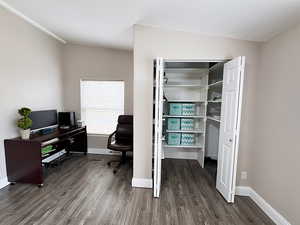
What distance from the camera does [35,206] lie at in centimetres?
205

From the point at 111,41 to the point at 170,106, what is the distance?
1.88m

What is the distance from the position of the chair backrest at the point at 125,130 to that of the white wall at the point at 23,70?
167 cm

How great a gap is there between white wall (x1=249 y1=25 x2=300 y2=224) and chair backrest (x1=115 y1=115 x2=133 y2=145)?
241 cm

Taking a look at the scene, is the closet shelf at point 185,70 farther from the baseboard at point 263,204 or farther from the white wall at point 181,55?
the baseboard at point 263,204

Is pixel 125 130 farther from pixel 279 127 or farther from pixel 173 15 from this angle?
pixel 279 127

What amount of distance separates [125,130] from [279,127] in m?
2.79

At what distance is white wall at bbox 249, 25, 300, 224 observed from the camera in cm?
164

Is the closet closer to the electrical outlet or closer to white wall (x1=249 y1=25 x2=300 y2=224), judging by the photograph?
the electrical outlet

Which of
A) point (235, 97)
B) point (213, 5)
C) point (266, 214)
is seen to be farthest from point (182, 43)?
point (266, 214)

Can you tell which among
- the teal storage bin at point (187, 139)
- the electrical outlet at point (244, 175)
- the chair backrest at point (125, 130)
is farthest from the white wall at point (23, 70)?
the electrical outlet at point (244, 175)

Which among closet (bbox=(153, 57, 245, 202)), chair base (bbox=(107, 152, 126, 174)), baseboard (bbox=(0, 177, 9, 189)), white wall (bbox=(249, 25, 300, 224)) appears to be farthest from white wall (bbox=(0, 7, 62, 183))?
white wall (bbox=(249, 25, 300, 224))

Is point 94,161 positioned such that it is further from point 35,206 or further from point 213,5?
point 213,5

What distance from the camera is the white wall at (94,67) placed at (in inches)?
150

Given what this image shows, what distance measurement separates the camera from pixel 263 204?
2066mm
